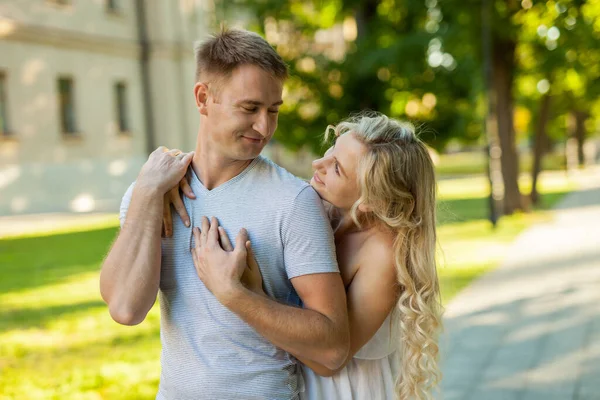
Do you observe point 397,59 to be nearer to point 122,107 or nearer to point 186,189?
point 122,107

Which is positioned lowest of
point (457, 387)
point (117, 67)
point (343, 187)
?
point (457, 387)

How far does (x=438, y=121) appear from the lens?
26156mm

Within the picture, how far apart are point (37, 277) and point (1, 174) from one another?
11.7m

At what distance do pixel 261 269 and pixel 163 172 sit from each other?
0.41 meters

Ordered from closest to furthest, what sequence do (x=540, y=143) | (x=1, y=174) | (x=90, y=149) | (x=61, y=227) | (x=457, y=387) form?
(x=457, y=387)
(x=61, y=227)
(x=1, y=174)
(x=540, y=143)
(x=90, y=149)

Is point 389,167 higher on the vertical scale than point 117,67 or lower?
lower

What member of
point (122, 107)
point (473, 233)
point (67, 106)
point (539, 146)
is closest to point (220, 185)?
point (473, 233)

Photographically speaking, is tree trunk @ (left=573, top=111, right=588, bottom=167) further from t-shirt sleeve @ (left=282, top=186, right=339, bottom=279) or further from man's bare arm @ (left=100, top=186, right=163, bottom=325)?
man's bare arm @ (left=100, top=186, right=163, bottom=325)

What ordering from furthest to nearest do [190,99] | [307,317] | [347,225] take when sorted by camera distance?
[190,99] < [347,225] < [307,317]

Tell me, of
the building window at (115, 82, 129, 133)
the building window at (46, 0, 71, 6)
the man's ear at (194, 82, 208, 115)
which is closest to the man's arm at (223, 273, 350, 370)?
the man's ear at (194, 82, 208, 115)

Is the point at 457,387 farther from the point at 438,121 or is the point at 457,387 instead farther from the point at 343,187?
the point at 438,121

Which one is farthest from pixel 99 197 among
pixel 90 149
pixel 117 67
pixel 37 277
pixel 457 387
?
pixel 457 387

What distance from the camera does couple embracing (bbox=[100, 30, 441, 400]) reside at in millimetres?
2393

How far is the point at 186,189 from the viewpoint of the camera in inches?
101
